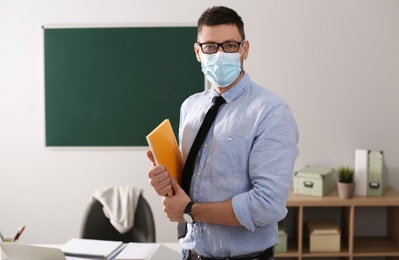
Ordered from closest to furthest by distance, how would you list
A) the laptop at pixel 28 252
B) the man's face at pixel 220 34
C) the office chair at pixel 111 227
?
the man's face at pixel 220 34 → the laptop at pixel 28 252 → the office chair at pixel 111 227

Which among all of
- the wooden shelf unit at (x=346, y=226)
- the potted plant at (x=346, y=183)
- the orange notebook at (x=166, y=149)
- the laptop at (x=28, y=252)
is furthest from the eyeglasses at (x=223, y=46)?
the potted plant at (x=346, y=183)

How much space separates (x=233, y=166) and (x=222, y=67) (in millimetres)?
345

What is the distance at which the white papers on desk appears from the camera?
6.64ft

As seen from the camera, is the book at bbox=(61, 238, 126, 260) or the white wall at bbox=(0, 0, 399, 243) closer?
the book at bbox=(61, 238, 126, 260)

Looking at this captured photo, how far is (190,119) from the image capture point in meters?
1.70

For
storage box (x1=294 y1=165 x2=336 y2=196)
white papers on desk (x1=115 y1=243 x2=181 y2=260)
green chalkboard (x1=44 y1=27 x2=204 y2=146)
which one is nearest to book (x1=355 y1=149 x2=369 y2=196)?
storage box (x1=294 y1=165 x2=336 y2=196)

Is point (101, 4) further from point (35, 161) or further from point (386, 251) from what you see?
point (386, 251)

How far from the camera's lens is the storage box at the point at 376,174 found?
3.38 meters

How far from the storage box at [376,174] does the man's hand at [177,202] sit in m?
2.29

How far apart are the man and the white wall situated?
6.94 feet

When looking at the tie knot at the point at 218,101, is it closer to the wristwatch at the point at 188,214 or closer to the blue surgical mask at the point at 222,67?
the blue surgical mask at the point at 222,67

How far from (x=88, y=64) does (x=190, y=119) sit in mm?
2285

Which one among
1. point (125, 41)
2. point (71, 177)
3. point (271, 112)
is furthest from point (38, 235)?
point (271, 112)

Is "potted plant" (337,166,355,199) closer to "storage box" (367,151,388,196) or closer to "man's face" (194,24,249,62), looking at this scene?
"storage box" (367,151,388,196)
